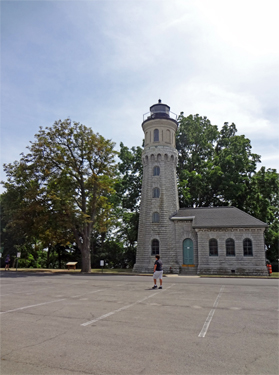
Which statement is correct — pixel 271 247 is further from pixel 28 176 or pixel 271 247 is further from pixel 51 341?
pixel 51 341

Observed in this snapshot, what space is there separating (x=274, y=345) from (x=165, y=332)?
2.12m

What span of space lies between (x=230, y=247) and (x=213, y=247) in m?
1.59

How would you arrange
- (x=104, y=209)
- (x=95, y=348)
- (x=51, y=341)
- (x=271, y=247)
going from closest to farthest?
(x=95, y=348)
(x=51, y=341)
(x=104, y=209)
(x=271, y=247)

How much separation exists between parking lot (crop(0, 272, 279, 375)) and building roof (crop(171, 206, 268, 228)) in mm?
19609

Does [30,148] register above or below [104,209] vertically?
above

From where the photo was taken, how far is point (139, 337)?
6.13m

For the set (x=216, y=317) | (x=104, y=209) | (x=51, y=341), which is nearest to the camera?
(x=51, y=341)

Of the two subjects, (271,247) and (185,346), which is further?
(271,247)

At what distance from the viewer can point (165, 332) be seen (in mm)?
6473

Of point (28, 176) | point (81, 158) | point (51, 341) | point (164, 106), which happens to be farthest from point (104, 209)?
point (51, 341)

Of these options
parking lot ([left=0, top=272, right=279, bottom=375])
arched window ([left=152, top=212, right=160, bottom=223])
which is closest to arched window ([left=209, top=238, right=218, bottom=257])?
arched window ([left=152, top=212, right=160, bottom=223])

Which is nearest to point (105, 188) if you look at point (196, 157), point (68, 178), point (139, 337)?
point (68, 178)

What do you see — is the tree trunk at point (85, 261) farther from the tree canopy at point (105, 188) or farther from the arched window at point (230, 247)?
the arched window at point (230, 247)

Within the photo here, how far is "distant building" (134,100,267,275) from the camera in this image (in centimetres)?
2897
